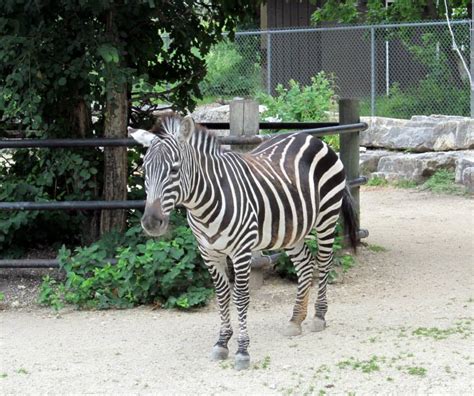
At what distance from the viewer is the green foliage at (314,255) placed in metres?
8.16

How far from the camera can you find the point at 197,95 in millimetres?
9141

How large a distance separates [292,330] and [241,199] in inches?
45.6

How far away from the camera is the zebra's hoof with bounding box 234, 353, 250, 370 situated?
19.1ft

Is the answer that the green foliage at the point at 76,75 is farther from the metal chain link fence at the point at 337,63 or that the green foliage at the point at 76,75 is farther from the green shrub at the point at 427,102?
the metal chain link fence at the point at 337,63

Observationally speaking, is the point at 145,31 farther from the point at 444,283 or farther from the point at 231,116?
the point at 444,283

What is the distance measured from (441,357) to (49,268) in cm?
376

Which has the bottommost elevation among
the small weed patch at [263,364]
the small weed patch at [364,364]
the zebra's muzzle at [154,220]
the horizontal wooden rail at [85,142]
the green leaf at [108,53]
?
the small weed patch at [263,364]

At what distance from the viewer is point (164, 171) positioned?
215 inches

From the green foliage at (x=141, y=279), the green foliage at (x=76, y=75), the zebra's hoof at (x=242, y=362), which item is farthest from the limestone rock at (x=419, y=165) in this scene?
the zebra's hoof at (x=242, y=362)

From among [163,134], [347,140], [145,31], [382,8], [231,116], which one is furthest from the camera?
[382,8]

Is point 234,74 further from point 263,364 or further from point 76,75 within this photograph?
point 263,364

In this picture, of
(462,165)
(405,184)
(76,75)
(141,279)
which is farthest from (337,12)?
(141,279)

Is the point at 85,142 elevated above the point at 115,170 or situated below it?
above

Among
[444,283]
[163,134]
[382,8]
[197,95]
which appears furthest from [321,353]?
[382,8]
